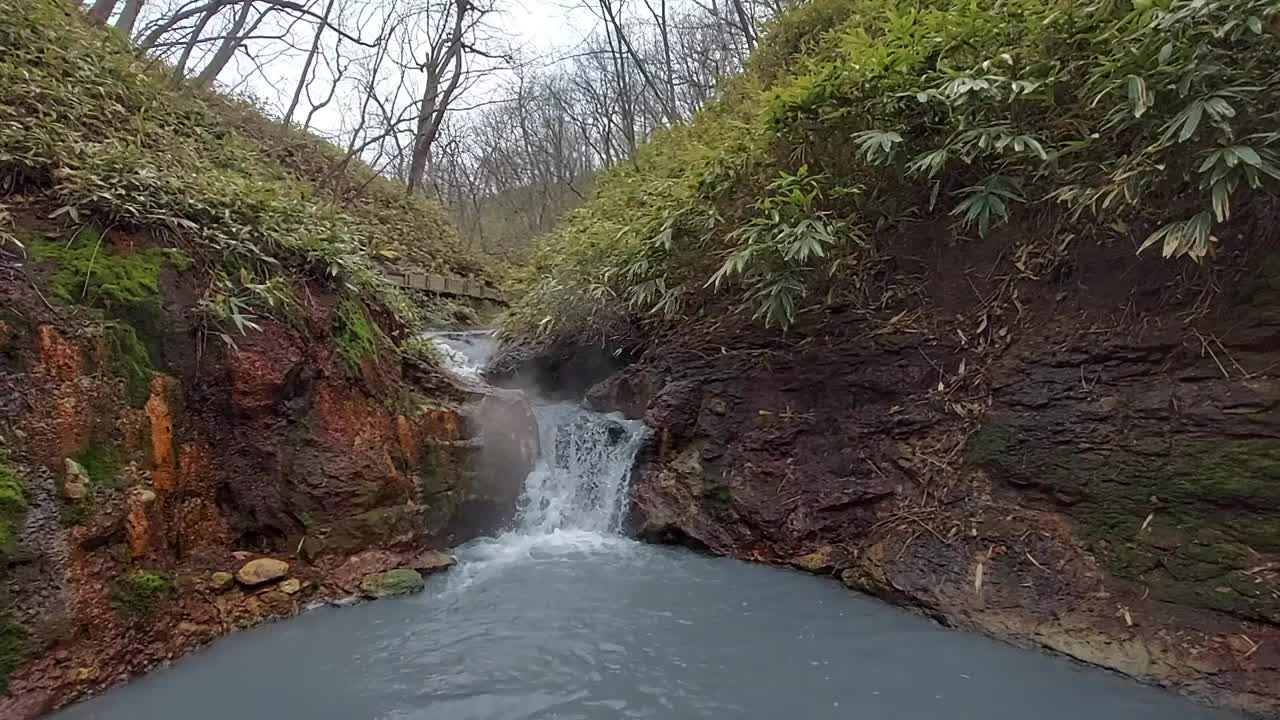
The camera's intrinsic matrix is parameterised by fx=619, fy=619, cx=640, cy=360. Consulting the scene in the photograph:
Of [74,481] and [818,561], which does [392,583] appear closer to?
[74,481]

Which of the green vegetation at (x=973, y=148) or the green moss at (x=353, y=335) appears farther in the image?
the green moss at (x=353, y=335)

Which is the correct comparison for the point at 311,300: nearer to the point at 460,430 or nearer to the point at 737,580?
the point at 460,430

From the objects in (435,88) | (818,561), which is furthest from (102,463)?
(435,88)

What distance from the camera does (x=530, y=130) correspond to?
20641mm

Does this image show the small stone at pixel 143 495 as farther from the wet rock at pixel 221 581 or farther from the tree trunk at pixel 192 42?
the tree trunk at pixel 192 42

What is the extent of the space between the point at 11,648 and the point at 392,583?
5.73ft

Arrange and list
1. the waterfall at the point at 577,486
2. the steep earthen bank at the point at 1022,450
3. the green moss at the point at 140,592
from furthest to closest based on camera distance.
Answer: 1. the waterfall at the point at 577,486
2. the green moss at the point at 140,592
3. the steep earthen bank at the point at 1022,450

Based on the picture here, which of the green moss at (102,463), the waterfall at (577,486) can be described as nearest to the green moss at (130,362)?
the green moss at (102,463)

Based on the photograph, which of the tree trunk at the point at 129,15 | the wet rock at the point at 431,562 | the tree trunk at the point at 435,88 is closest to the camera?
the wet rock at the point at 431,562

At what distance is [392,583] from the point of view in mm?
3955

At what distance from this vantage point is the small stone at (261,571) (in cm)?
356

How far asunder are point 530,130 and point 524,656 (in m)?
19.9

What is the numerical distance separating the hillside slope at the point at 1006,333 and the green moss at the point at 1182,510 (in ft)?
0.04

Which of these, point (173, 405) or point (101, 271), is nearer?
point (101, 271)
